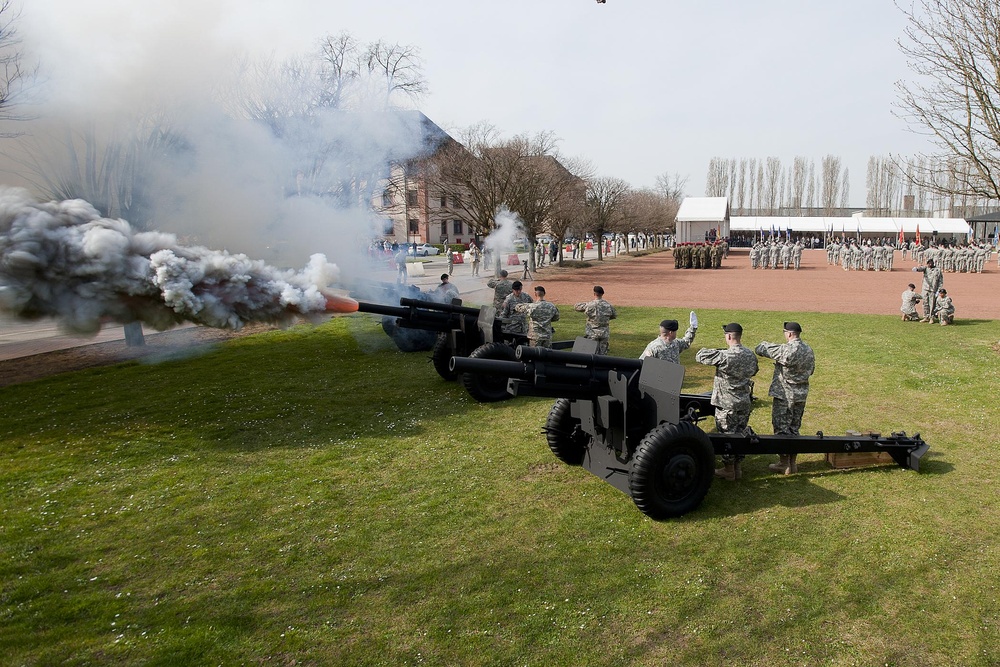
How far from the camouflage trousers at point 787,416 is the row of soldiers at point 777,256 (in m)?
35.2

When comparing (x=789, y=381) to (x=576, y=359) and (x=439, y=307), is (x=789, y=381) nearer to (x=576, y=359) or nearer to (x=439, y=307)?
(x=576, y=359)

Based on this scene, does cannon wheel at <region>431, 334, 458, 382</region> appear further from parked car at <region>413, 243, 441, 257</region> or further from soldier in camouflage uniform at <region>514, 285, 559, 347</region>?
parked car at <region>413, 243, 441, 257</region>

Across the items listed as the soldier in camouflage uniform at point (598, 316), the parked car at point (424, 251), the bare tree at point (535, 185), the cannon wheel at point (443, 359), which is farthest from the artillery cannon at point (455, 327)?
the parked car at point (424, 251)

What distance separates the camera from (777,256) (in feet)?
132

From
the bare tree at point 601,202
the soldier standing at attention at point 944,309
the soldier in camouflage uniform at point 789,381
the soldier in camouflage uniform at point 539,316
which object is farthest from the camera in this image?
the bare tree at point 601,202

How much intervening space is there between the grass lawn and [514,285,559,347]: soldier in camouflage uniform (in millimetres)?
1736

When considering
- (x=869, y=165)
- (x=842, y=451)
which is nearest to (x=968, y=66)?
(x=842, y=451)

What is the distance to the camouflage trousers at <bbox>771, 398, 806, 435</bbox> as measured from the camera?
6.99 meters

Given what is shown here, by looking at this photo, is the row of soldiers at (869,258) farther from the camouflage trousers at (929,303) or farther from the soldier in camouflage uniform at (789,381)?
the soldier in camouflage uniform at (789,381)

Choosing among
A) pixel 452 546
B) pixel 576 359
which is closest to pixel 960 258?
pixel 576 359

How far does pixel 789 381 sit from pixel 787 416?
382mm

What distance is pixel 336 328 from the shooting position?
16.6m

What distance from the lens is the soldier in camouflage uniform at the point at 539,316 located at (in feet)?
35.7

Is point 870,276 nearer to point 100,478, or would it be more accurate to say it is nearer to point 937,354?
point 937,354
